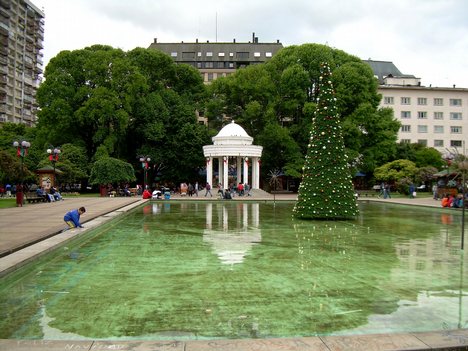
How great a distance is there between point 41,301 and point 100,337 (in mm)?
2120

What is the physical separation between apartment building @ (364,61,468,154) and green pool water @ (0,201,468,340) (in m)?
69.4

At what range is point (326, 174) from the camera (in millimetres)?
20141

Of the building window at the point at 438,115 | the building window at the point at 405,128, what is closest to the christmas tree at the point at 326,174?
the building window at the point at 405,128

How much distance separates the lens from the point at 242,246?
496 inches

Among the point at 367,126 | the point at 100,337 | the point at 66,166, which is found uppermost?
the point at 367,126

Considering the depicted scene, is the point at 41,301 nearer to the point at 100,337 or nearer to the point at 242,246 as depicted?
the point at 100,337

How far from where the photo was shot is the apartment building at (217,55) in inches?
3622

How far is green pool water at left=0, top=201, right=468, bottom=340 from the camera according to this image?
586cm

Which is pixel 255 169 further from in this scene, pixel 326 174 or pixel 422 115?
pixel 422 115

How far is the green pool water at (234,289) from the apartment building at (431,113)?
69377 mm

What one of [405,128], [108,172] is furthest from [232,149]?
[405,128]

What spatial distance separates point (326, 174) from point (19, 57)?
260ft

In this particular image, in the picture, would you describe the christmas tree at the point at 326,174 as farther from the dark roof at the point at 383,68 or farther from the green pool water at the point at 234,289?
the dark roof at the point at 383,68

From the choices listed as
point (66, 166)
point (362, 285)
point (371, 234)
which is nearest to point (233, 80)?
point (66, 166)
